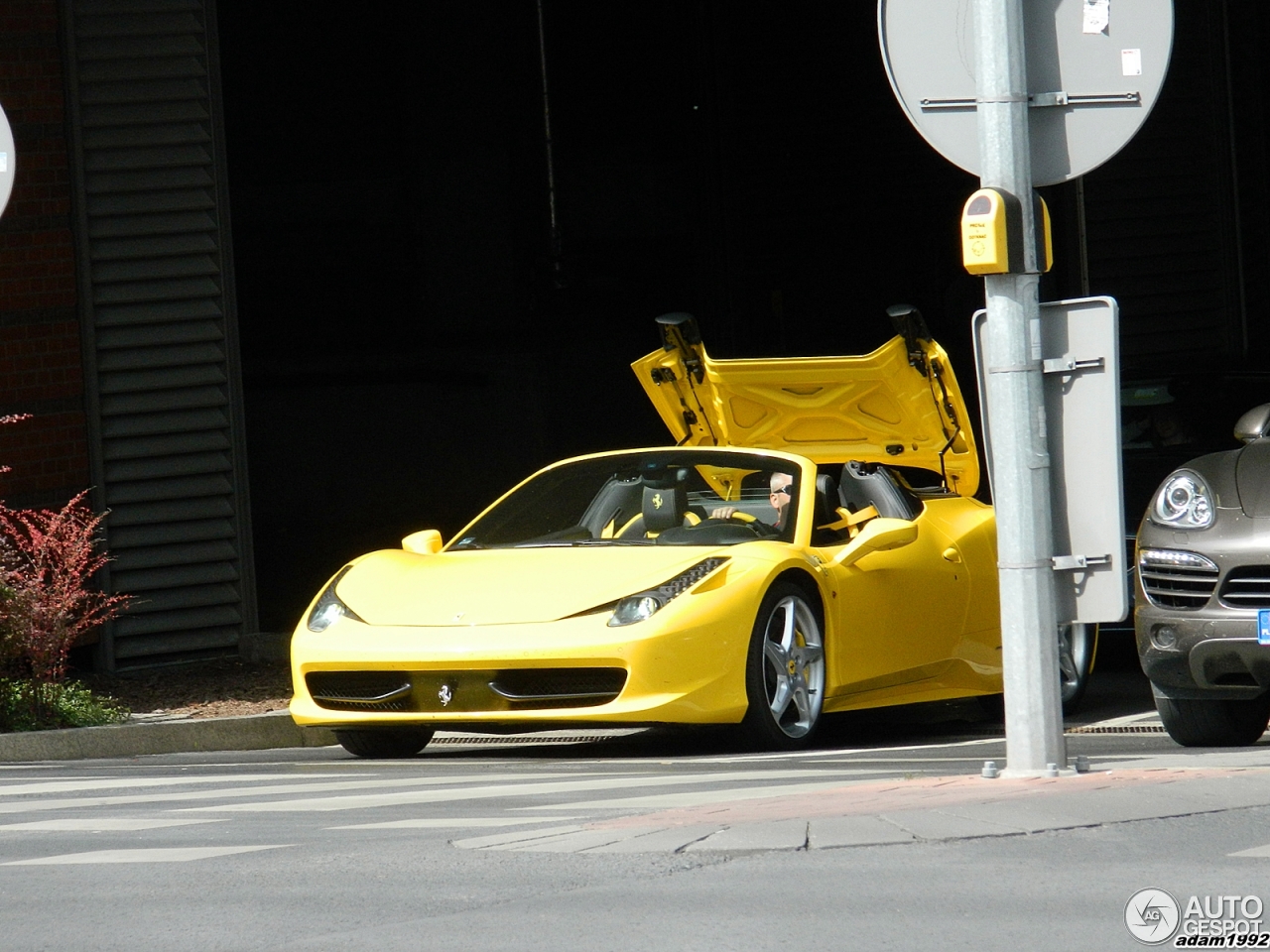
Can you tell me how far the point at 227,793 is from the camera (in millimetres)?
7379

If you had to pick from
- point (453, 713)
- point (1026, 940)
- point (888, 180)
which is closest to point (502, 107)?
point (888, 180)

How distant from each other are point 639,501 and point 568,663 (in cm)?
168

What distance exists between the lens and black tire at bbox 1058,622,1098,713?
10609 millimetres

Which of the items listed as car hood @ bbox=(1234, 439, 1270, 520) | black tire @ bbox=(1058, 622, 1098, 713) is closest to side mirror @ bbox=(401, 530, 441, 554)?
black tire @ bbox=(1058, 622, 1098, 713)

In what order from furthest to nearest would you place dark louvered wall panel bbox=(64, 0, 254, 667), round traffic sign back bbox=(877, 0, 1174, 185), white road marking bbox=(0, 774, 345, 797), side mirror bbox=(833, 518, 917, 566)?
1. dark louvered wall panel bbox=(64, 0, 254, 667)
2. side mirror bbox=(833, 518, 917, 566)
3. white road marking bbox=(0, 774, 345, 797)
4. round traffic sign back bbox=(877, 0, 1174, 185)

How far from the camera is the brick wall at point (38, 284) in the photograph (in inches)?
486

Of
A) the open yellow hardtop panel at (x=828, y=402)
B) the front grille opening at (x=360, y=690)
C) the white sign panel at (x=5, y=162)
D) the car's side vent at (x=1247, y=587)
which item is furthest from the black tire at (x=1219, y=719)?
the white sign panel at (x=5, y=162)

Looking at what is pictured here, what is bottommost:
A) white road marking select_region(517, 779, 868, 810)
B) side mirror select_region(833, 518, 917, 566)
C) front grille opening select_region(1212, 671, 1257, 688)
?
white road marking select_region(517, 779, 868, 810)

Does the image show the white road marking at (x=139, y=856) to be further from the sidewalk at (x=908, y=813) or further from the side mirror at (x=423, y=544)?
the side mirror at (x=423, y=544)

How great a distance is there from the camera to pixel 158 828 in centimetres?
638

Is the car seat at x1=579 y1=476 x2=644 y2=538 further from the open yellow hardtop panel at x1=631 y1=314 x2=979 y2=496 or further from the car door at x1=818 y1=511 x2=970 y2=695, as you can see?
the car door at x1=818 y1=511 x2=970 y2=695

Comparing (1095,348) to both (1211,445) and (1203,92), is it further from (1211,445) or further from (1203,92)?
(1203,92)

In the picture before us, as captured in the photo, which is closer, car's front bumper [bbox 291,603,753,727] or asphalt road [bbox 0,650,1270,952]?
asphalt road [bbox 0,650,1270,952]

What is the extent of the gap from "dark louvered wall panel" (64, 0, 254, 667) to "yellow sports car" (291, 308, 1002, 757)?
3.30 metres
